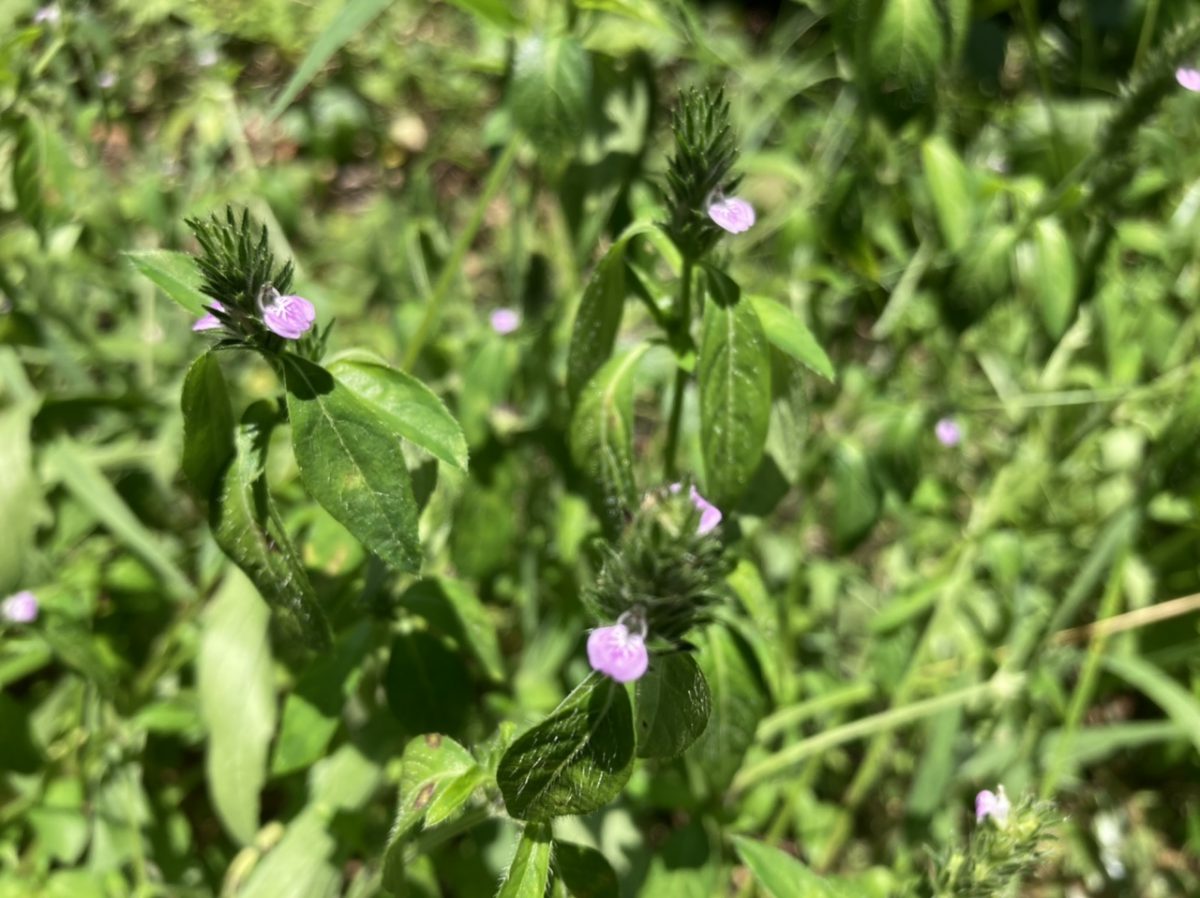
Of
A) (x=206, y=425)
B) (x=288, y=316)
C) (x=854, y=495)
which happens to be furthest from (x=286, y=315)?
(x=854, y=495)

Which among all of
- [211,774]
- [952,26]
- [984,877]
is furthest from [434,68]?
[984,877]

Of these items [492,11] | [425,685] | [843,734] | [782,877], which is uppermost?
[492,11]

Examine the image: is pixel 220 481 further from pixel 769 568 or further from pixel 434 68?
pixel 434 68

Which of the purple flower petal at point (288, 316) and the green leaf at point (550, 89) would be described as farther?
the green leaf at point (550, 89)

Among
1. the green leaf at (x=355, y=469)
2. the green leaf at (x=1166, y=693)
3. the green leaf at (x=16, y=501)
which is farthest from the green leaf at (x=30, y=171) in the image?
the green leaf at (x=1166, y=693)

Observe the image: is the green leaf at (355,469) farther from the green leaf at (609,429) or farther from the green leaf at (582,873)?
the green leaf at (582,873)

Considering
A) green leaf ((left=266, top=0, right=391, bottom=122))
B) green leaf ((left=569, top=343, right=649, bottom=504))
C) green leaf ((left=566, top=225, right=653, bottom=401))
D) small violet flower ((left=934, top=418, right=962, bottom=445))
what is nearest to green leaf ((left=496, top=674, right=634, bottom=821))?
green leaf ((left=569, top=343, right=649, bottom=504))

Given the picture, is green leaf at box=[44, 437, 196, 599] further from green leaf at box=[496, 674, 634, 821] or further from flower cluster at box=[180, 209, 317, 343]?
green leaf at box=[496, 674, 634, 821]

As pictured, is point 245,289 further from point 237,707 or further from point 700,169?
point 237,707
